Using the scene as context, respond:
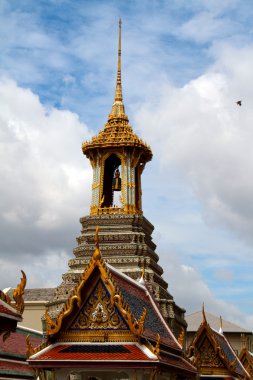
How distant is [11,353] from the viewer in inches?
826

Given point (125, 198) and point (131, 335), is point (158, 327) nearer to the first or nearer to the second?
point (131, 335)

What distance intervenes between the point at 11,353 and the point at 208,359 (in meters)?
6.74

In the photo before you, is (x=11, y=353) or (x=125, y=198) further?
(x=125, y=198)

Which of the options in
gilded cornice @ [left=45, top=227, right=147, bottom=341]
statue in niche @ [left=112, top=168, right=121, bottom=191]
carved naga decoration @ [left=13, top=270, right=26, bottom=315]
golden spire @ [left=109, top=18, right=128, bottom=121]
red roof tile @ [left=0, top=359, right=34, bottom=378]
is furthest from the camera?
golden spire @ [left=109, top=18, right=128, bottom=121]

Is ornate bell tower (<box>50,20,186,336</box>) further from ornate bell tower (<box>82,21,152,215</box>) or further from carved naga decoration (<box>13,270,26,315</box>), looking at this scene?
carved naga decoration (<box>13,270,26,315</box>)

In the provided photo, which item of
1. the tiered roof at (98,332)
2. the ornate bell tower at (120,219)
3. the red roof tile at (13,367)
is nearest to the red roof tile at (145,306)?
the tiered roof at (98,332)

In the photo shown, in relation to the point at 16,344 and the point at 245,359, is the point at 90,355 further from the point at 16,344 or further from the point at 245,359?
the point at 245,359

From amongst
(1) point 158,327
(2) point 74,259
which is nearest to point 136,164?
(2) point 74,259

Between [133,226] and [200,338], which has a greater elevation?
[133,226]

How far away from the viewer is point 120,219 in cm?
3731

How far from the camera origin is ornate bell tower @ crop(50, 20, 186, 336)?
3516cm

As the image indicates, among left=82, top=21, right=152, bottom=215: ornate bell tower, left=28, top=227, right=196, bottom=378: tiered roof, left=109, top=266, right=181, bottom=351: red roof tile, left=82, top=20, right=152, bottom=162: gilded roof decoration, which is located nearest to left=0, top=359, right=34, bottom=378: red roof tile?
left=109, top=266, right=181, bottom=351: red roof tile

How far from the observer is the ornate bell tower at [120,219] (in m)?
35.2

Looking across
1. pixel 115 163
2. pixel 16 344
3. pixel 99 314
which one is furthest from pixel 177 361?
pixel 115 163
